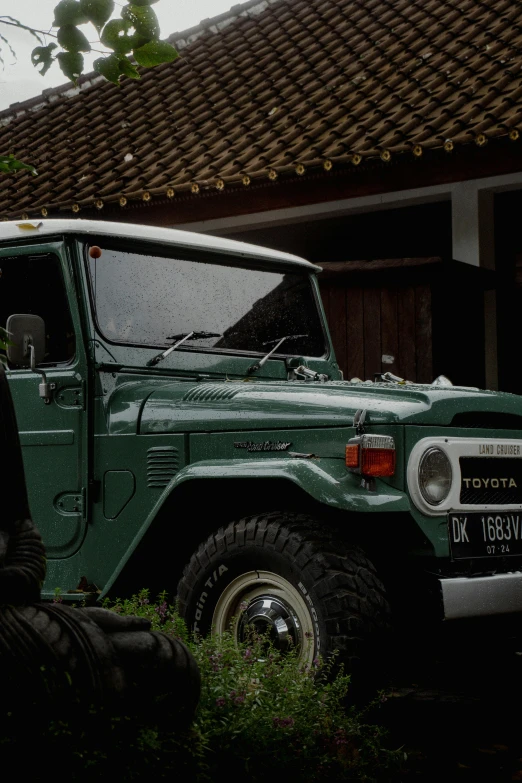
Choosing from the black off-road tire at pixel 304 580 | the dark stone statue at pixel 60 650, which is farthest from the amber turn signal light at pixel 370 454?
the dark stone statue at pixel 60 650

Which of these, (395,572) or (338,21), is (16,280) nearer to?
(395,572)

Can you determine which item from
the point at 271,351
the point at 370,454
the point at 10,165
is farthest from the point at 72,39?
the point at 271,351

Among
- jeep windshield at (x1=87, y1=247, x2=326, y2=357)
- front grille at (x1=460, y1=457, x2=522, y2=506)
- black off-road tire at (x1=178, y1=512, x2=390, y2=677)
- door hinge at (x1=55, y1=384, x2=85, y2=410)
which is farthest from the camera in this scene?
jeep windshield at (x1=87, y1=247, x2=326, y2=357)

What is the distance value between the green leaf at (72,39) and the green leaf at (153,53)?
12cm

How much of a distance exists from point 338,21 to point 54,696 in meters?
9.52

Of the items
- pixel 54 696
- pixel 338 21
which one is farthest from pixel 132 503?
pixel 338 21

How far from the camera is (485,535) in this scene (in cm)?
436

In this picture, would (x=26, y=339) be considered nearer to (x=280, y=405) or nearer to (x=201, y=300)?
(x=201, y=300)

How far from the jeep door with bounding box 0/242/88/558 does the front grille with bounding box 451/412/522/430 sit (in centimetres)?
158

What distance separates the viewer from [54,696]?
8.89 ft

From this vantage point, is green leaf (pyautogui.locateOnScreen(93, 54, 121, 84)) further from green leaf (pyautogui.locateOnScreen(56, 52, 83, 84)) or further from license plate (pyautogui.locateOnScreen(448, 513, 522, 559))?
license plate (pyautogui.locateOnScreen(448, 513, 522, 559))

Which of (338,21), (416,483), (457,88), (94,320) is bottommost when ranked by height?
(416,483)

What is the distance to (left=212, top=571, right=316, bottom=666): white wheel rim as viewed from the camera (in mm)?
3992

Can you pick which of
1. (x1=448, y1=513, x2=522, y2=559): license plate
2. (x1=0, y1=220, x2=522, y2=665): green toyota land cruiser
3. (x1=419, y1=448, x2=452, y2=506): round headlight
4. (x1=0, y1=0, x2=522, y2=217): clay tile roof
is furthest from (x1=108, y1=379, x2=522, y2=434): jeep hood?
(x1=0, y1=0, x2=522, y2=217): clay tile roof
